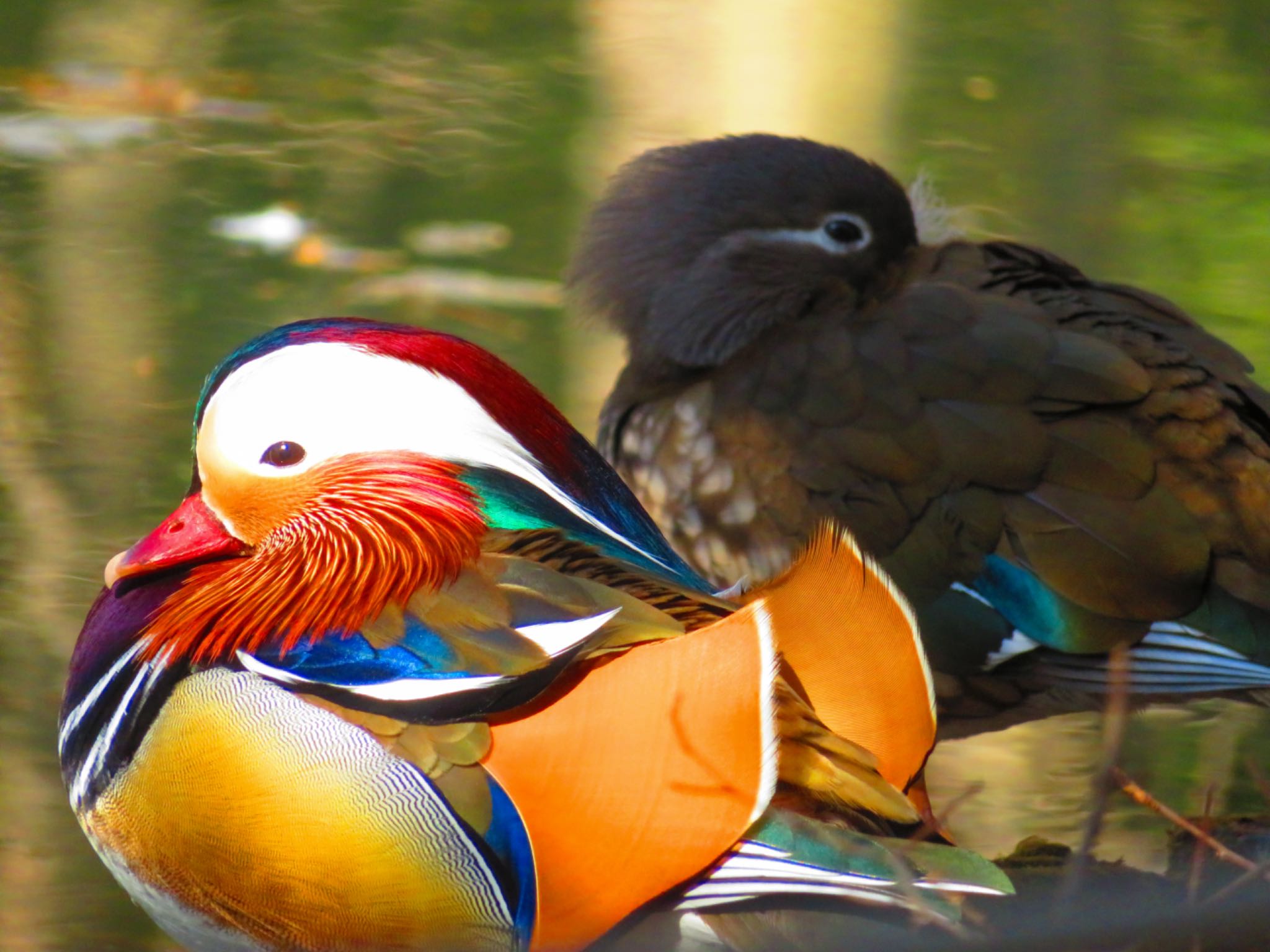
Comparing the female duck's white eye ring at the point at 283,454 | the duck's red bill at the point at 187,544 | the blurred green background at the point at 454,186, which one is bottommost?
the blurred green background at the point at 454,186

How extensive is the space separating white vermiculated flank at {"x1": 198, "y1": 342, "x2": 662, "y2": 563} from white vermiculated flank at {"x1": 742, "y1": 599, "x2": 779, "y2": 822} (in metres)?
0.37

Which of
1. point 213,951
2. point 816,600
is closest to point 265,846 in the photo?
point 213,951

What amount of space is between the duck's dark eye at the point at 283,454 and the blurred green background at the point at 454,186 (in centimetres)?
82

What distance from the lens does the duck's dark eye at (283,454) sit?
5.76 ft

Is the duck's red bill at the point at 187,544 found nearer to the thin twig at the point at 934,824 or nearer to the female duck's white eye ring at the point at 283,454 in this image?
the female duck's white eye ring at the point at 283,454

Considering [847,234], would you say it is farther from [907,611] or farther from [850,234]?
[907,611]

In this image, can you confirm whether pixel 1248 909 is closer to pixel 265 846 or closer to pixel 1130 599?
pixel 265 846

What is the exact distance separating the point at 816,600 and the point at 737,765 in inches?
12.3

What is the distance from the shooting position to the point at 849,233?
2.84 meters

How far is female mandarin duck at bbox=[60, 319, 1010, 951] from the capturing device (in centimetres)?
152

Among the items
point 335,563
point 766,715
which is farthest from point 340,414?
point 766,715

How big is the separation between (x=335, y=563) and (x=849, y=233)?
1425mm

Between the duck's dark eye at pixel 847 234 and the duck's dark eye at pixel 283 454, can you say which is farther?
the duck's dark eye at pixel 847 234

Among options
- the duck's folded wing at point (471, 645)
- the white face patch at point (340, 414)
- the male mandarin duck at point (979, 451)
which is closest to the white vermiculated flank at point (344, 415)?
the white face patch at point (340, 414)
